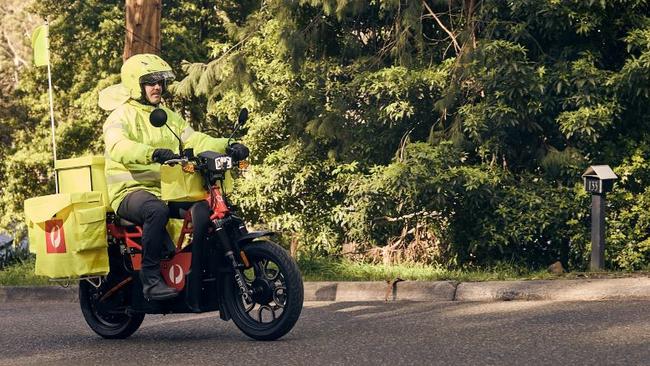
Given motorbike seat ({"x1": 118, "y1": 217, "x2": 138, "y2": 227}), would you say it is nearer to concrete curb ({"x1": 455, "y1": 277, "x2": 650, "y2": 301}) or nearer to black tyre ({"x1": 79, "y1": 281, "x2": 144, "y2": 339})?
black tyre ({"x1": 79, "y1": 281, "x2": 144, "y2": 339})

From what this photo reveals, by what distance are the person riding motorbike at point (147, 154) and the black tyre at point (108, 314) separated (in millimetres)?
571

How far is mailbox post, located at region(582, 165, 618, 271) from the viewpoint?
11453 mm

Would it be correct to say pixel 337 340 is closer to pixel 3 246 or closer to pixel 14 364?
pixel 14 364

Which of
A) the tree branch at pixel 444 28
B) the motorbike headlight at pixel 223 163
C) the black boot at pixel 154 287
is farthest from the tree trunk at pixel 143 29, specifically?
the motorbike headlight at pixel 223 163

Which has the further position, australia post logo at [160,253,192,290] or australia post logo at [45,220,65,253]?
australia post logo at [45,220,65,253]

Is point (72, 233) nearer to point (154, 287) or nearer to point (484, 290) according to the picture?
point (154, 287)

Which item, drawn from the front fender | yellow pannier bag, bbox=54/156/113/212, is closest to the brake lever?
the front fender

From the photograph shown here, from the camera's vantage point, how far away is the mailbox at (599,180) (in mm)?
11438

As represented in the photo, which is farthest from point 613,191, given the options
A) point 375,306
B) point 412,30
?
point 375,306

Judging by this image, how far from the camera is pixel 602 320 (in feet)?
27.4

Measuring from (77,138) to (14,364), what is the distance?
24.9 metres

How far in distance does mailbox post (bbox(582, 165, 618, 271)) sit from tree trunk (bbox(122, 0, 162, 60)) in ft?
22.7

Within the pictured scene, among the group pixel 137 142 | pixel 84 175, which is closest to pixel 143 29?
pixel 84 175

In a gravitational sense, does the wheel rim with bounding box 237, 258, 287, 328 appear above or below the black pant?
below
